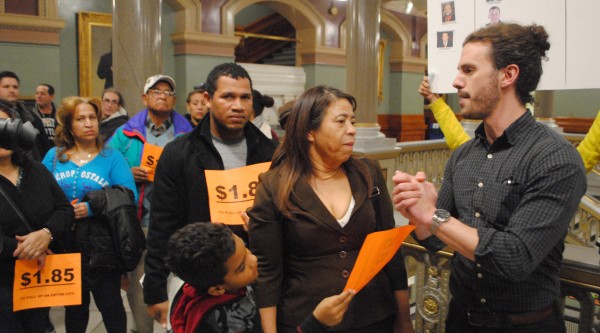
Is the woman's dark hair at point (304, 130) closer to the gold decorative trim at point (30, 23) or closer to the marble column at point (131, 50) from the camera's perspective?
the marble column at point (131, 50)

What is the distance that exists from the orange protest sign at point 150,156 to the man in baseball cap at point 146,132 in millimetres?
233

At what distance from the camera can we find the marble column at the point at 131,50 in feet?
18.1

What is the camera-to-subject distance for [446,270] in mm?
2195

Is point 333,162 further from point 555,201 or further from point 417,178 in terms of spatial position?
point 555,201

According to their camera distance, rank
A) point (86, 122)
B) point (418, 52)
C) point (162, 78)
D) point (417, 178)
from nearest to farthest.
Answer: point (417, 178) < point (86, 122) < point (162, 78) < point (418, 52)

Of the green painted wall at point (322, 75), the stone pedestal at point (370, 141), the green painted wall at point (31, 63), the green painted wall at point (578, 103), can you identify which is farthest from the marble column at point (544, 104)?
the green painted wall at point (31, 63)

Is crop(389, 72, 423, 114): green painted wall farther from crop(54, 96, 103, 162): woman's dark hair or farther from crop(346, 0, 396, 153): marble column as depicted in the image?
crop(54, 96, 103, 162): woman's dark hair

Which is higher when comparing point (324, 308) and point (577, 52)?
point (577, 52)

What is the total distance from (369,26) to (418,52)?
358 inches

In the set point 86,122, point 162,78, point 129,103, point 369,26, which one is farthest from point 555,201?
point 369,26

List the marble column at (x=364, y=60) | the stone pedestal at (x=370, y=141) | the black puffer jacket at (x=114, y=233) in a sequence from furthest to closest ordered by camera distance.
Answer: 1. the marble column at (x=364, y=60)
2. the stone pedestal at (x=370, y=141)
3. the black puffer jacket at (x=114, y=233)

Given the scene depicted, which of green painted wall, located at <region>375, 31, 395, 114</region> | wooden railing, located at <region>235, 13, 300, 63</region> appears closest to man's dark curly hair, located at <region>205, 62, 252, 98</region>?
wooden railing, located at <region>235, 13, 300, 63</region>

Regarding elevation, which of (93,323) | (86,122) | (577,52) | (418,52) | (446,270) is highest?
(418,52)

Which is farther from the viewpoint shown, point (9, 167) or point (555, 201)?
point (9, 167)
